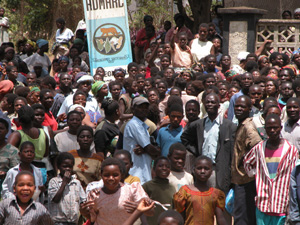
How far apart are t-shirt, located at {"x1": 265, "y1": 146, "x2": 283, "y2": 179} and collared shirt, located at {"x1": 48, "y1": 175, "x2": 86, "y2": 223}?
1982mm

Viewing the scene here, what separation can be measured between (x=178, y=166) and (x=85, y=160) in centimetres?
114

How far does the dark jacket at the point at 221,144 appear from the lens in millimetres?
7434

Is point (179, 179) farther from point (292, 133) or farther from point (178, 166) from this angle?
point (292, 133)

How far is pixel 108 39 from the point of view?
527 inches

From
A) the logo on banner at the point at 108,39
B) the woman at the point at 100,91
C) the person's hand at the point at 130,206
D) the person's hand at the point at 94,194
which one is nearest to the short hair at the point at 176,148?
the person's hand at the point at 94,194

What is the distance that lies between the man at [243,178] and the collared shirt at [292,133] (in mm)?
381

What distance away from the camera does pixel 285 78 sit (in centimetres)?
1012

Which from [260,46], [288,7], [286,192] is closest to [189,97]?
[286,192]

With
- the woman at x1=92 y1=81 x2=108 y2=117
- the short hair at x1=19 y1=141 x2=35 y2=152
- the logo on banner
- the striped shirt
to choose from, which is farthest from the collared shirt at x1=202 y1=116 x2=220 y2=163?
the logo on banner

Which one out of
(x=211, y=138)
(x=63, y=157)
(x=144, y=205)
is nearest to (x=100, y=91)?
(x=211, y=138)

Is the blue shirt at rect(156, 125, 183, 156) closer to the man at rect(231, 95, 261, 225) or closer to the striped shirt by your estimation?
the man at rect(231, 95, 261, 225)

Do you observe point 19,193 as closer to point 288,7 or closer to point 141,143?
point 141,143

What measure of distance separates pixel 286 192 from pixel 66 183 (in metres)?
2.31

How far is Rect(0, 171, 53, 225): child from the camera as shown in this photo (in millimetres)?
5801
